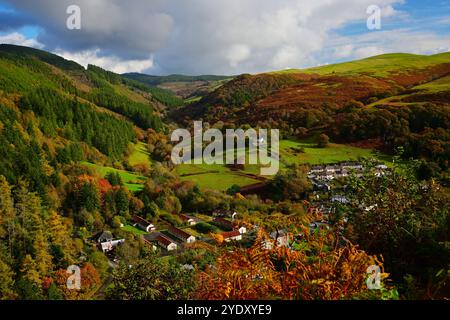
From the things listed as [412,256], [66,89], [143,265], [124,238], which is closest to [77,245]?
[124,238]

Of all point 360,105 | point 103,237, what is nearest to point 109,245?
point 103,237

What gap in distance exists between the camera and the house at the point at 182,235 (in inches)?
1300

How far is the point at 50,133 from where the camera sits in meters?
56.9

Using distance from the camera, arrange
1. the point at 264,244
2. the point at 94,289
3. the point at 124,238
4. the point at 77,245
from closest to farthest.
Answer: the point at 264,244, the point at 94,289, the point at 77,245, the point at 124,238

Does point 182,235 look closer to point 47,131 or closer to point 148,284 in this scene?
point 148,284

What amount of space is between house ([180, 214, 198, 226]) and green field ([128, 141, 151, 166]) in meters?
21.2

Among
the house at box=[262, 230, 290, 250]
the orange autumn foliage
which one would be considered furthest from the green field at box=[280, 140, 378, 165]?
the orange autumn foliage

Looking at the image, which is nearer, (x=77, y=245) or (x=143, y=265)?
(x=143, y=265)

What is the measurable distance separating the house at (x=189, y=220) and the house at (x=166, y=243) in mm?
4637

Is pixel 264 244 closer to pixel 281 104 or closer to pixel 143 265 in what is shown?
pixel 143 265

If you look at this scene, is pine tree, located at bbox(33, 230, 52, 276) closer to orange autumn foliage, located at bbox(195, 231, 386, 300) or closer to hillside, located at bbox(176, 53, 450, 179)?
orange autumn foliage, located at bbox(195, 231, 386, 300)

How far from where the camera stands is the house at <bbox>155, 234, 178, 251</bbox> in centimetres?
3108

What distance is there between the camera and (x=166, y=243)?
32.0 meters
